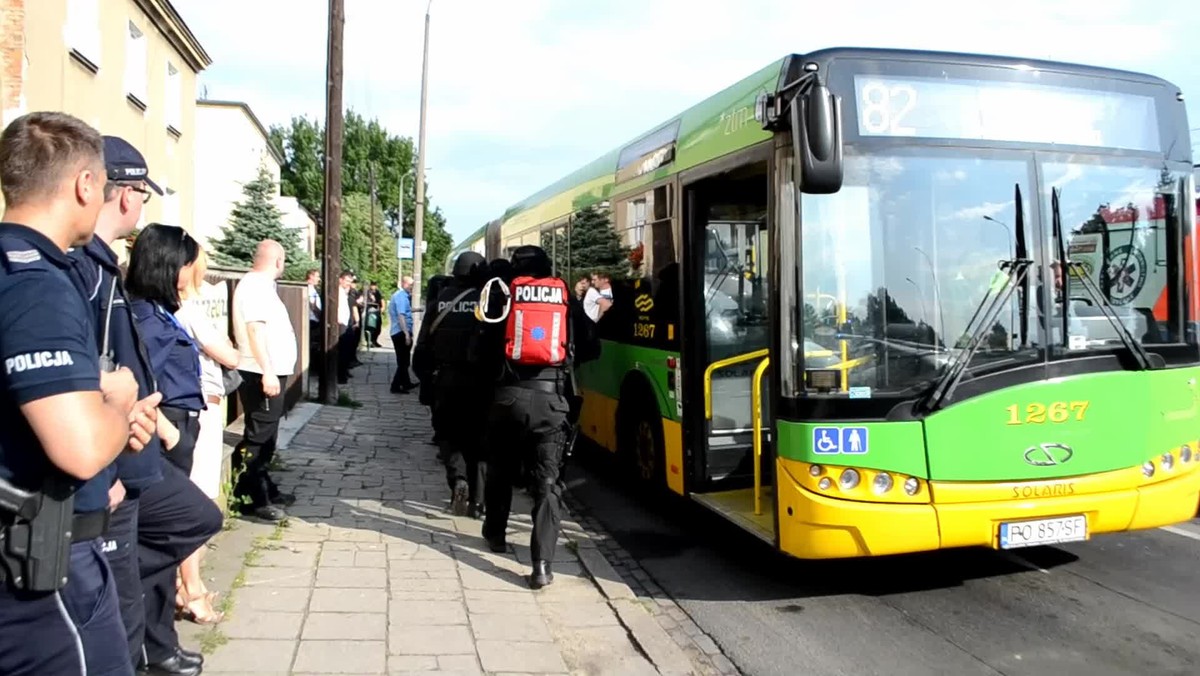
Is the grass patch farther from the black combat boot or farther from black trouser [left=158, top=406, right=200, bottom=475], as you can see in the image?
the black combat boot

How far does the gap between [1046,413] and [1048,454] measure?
8.7 inches

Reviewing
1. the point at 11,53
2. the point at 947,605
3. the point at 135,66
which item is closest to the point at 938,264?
the point at 947,605

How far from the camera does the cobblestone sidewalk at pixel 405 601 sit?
473 cm

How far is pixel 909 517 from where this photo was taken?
526 centimetres

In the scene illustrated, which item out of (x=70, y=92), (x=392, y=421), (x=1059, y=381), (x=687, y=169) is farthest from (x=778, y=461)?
(x=70, y=92)

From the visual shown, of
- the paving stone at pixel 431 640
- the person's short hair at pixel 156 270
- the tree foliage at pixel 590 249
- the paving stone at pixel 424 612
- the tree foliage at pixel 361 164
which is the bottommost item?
the paving stone at pixel 431 640

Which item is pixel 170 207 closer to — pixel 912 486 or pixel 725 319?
pixel 725 319

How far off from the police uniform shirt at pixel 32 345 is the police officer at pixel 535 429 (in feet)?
12.9

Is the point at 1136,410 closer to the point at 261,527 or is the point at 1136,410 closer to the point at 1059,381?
the point at 1059,381

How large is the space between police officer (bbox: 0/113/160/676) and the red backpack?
12.3ft

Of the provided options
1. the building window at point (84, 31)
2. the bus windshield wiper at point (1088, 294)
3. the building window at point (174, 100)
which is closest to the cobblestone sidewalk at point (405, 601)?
the bus windshield wiper at point (1088, 294)

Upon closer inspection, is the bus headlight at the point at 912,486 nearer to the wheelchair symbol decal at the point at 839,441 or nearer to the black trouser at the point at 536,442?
the wheelchair symbol decal at the point at 839,441

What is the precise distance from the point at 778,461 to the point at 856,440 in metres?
0.46

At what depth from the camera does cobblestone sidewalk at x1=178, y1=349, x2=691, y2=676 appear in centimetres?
473
